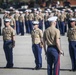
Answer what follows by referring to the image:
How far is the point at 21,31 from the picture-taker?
2567 cm

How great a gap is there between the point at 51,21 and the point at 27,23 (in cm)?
1596

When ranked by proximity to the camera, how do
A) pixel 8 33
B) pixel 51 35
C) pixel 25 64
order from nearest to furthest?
pixel 51 35 → pixel 8 33 → pixel 25 64

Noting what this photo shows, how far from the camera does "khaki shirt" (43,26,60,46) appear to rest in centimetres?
1066

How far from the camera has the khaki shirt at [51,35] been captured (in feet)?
35.0

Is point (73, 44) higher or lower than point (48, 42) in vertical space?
lower

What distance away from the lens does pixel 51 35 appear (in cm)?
1073

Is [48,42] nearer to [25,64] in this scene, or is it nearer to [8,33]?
[8,33]

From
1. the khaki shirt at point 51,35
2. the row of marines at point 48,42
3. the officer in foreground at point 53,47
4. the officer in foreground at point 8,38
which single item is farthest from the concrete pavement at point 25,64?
the khaki shirt at point 51,35

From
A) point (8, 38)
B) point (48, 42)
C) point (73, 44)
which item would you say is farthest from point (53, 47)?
point (8, 38)

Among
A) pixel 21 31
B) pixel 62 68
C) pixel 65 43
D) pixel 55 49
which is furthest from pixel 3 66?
pixel 21 31

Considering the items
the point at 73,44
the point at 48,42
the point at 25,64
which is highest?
the point at 48,42

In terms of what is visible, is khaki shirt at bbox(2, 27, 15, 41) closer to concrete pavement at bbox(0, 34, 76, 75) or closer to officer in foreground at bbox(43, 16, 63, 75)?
concrete pavement at bbox(0, 34, 76, 75)

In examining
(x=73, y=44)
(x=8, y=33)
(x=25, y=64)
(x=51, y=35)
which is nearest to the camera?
(x=51, y=35)

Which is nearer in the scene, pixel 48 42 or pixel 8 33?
pixel 48 42
